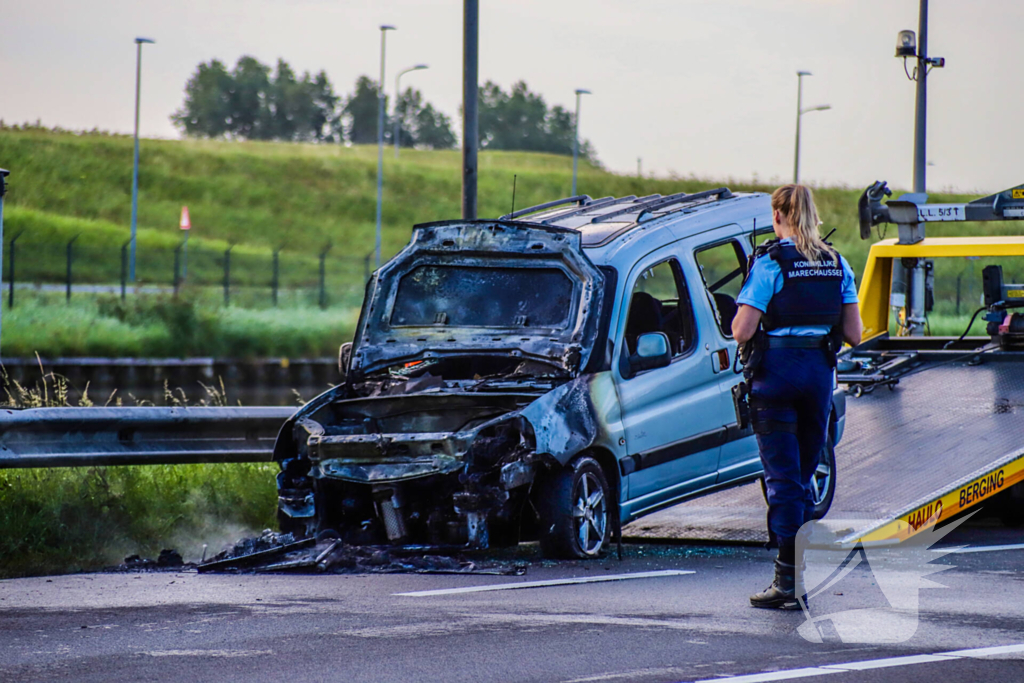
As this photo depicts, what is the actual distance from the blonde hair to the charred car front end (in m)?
2.02

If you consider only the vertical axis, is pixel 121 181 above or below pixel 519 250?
above

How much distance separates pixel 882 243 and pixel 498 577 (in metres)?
6.75

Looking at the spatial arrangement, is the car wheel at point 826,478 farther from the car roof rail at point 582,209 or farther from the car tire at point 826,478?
the car roof rail at point 582,209

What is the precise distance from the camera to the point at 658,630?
5.88 meters

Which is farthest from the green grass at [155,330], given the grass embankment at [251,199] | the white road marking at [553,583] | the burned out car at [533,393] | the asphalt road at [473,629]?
the white road marking at [553,583]

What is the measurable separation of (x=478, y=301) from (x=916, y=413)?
12.3ft

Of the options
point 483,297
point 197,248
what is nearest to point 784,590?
point 483,297

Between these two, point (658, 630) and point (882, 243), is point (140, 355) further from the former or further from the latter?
point (658, 630)

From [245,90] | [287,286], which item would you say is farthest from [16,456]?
[245,90]

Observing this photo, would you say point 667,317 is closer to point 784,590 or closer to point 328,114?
point 784,590

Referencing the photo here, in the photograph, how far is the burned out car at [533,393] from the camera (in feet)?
26.2

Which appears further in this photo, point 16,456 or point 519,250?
point 519,250

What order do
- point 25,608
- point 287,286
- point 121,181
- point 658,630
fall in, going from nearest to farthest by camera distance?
point 658,630 < point 25,608 < point 287,286 < point 121,181

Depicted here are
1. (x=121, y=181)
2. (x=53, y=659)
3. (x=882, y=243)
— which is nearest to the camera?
(x=53, y=659)
